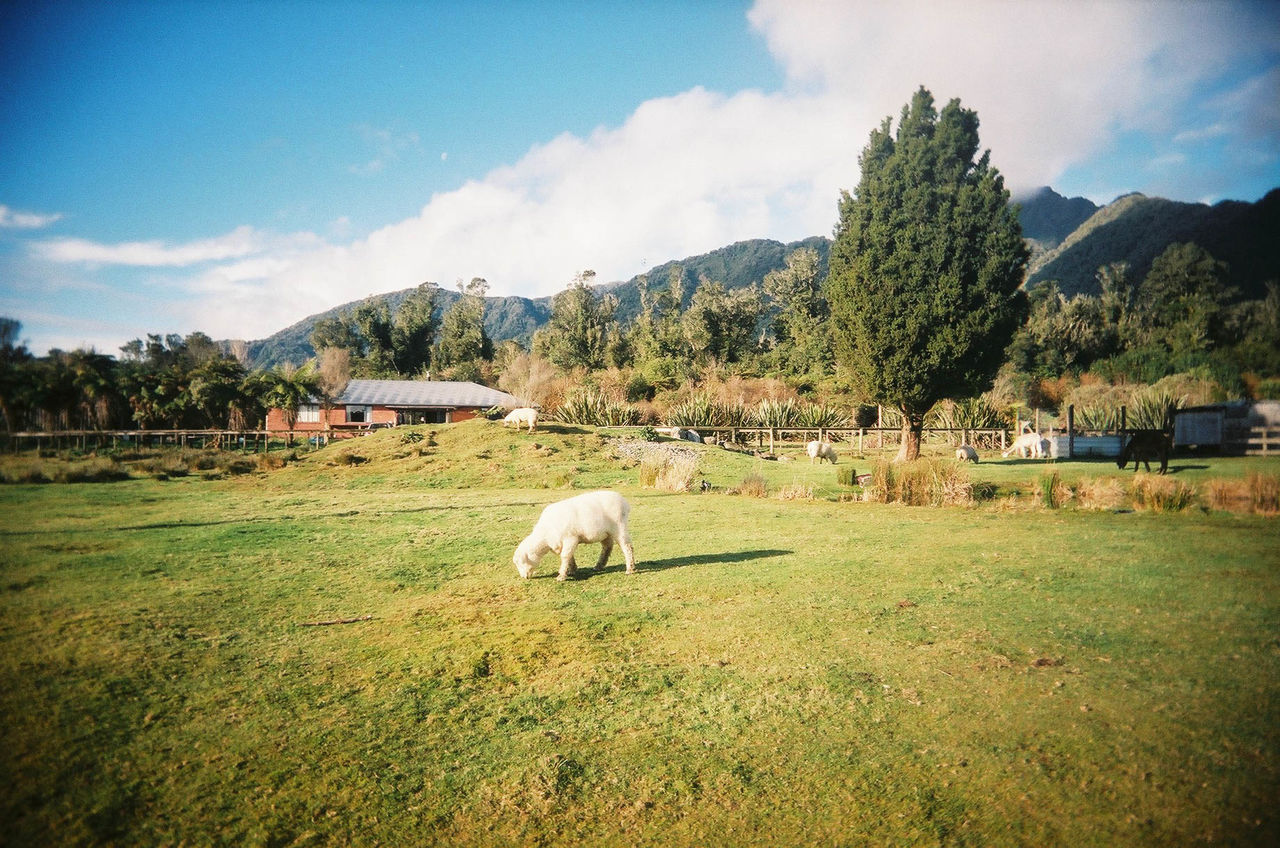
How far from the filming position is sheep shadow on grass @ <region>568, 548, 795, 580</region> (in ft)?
29.4

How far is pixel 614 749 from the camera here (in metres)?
4.09

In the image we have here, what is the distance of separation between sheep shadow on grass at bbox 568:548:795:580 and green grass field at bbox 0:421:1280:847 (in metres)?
0.09

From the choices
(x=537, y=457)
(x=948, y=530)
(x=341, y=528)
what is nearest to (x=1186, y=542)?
(x=948, y=530)

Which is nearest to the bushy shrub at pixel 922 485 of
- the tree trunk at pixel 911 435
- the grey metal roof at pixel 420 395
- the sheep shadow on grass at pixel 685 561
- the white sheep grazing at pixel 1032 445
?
the sheep shadow on grass at pixel 685 561

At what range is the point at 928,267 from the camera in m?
25.1

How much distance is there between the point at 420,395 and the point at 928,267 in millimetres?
46598

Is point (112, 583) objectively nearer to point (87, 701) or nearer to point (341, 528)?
point (87, 701)

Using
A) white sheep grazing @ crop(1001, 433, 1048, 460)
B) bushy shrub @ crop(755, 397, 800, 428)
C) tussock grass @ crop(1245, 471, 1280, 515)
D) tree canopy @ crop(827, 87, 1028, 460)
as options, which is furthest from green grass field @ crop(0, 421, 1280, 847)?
bushy shrub @ crop(755, 397, 800, 428)

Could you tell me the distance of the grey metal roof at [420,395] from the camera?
5553 centimetres

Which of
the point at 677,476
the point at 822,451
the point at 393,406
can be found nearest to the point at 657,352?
the point at 393,406

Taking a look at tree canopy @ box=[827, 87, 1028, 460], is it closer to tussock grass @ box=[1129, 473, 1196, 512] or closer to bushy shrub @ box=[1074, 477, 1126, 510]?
bushy shrub @ box=[1074, 477, 1126, 510]

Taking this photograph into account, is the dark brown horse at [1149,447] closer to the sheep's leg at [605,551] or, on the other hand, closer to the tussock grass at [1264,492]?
the tussock grass at [1264,492]

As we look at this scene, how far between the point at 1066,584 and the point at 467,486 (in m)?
17.9

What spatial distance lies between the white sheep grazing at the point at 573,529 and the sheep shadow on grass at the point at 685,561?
1.48ft
